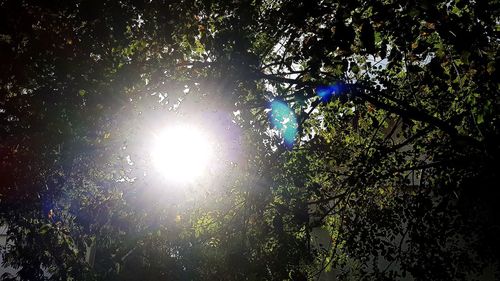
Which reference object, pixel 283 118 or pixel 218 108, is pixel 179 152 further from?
pixel 283 118

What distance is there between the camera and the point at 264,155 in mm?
7285

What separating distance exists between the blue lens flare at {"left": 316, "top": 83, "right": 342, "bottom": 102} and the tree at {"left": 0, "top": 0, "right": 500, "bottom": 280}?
0.09 feet

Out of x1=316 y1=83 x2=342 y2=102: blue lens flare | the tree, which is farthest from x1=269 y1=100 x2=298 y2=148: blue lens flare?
x1=316 y1=83 x2=342 y2=102: blue lens flare

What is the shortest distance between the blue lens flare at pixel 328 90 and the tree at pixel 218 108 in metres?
0.03

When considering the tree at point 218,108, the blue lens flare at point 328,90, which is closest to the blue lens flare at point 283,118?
the tree at point 218,108

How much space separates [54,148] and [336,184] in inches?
286

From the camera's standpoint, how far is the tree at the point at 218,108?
15.0ft

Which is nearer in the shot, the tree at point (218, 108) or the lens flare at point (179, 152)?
the tree at point (218, 108)

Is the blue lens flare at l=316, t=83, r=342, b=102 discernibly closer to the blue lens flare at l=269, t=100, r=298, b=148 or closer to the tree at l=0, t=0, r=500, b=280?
the tree at l=0, t=0, r=500, b=280

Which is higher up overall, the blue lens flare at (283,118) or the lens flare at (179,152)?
the blue lens flare at (283,118)

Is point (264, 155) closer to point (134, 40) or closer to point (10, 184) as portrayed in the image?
point (134, 40)

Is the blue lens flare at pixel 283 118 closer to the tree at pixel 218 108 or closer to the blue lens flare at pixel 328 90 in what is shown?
the tree at pixel 218 108

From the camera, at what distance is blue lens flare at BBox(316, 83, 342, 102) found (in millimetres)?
4363

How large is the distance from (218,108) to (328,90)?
165 centimetres
